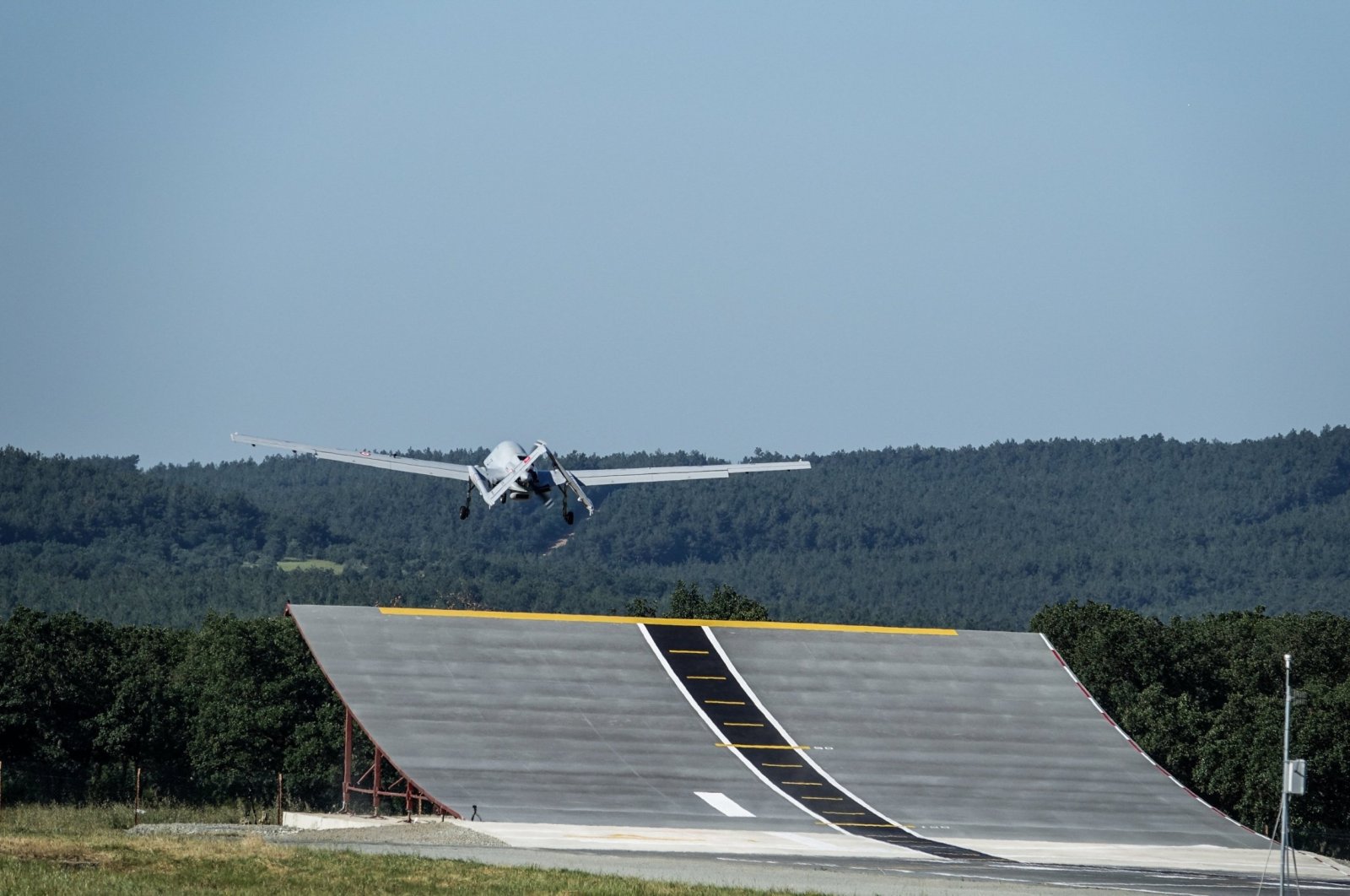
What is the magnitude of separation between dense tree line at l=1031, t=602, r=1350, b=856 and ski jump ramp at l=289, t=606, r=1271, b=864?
863cm

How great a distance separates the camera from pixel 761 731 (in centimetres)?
6150

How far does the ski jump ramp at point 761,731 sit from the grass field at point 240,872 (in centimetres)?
1073

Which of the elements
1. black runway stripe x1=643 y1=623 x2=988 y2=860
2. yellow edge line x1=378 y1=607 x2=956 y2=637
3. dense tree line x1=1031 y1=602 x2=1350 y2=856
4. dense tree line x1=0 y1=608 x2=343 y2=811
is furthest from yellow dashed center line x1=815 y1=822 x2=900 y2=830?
dense tree line x1=0 y1=608 x2=343 y2=811

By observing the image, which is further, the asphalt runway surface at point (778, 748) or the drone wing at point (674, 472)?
the drone wing at point (674, 472)

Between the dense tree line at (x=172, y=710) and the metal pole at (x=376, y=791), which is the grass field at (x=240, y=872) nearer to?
the metal pole at (x=376, y=791)

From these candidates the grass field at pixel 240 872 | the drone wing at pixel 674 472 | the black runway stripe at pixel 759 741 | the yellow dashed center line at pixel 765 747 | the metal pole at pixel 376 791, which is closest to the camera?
the grass field at pixel 240 872

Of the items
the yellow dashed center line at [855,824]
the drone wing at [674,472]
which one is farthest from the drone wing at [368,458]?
the yellow dashed center line at [855,824]

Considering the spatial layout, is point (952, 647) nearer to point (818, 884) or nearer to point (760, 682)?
point (760, 682)

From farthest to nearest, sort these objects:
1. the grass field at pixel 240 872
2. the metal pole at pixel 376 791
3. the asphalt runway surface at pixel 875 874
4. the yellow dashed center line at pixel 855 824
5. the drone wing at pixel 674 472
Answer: the drone wing at pixel 674 472 < the metal pole at pixel 376 791 < the yellow dashed center line at pixel 855 824 < the asphalt runway surface at pixel 875 874 < the grass field at pixel 240 872

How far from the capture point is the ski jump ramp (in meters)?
53.6

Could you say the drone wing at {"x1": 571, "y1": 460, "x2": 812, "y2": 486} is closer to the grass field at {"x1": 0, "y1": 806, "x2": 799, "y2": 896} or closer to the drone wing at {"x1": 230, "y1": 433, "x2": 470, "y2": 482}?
the drone wing at {"x1": 230, "y1": 433, "x2": 470, "y2": 482}

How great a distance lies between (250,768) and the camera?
8350 centimetres

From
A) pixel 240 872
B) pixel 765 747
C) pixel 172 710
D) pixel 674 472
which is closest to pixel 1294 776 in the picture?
pixel 240 872

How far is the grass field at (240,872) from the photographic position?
114ft
